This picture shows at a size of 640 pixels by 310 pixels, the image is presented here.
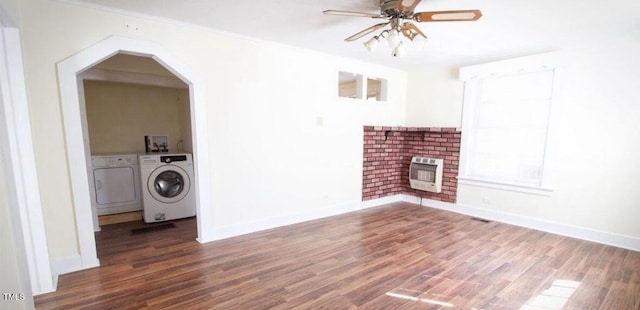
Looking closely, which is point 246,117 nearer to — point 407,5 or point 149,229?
point 149,229

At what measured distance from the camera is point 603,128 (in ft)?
10.3

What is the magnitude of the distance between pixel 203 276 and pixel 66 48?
226 centimetres

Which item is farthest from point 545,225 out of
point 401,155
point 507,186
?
point 401,155

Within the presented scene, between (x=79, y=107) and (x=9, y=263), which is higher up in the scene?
(x=79, y=107)

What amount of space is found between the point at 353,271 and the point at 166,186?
289 centimetres

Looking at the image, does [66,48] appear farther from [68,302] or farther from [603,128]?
[603,128]

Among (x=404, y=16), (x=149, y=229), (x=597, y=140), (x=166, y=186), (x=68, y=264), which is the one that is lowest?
(x=149, y=229)

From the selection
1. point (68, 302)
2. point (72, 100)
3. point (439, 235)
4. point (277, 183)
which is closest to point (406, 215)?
point (439, 235)

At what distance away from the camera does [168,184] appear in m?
3.88

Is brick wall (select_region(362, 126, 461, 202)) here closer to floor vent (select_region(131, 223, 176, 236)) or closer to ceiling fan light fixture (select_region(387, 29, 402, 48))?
ceiling fan light fixture (select_region(387, 29, 402, 48))

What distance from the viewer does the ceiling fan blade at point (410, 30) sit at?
2.13m

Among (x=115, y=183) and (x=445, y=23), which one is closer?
(x=445, y=23)

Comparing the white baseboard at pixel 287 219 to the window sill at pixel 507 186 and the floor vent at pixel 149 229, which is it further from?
the window sill at pixel 507 186

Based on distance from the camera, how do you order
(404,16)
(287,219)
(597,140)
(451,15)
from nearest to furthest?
(451,15) < (404,16) < (597,140) < (287,219)
